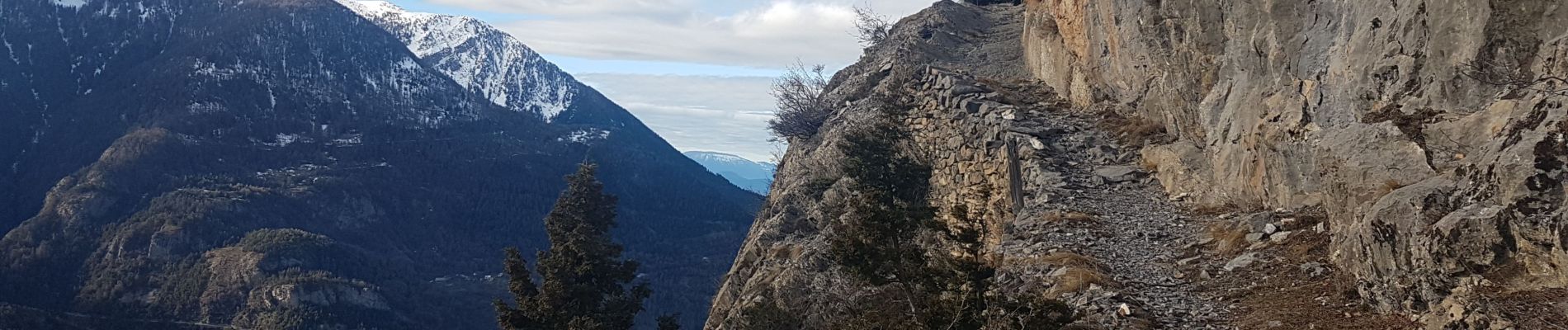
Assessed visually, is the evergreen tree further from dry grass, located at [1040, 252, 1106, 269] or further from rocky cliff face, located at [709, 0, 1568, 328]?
dry grass, located at [1040, 252, 1106, 269]

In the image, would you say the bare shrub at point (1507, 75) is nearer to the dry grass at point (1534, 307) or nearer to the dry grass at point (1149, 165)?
the dry grass at point (1534, 307)

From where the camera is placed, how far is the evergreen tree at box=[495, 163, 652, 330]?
29.7 m

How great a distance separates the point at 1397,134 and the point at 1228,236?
12.4 ft

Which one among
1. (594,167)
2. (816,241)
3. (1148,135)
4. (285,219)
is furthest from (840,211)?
(285,219)

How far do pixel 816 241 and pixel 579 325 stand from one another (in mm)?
6777

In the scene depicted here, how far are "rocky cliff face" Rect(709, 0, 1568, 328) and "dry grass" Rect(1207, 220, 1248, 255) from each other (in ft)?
0.28

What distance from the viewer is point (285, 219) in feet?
649

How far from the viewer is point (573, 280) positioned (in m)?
30.7

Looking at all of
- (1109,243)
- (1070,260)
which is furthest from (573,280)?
(1070,260)

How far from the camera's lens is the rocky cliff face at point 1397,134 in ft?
35.8

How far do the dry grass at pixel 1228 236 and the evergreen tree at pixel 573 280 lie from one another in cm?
1656

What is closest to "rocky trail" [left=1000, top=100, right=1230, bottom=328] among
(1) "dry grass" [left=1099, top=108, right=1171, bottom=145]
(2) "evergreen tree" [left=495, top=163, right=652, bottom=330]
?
(1) "dry grass" [left=1099, top=108, right=1171, bottom=145]

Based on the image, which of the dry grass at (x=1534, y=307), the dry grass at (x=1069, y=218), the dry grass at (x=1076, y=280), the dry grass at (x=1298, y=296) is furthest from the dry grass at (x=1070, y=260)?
the dry grass at (x=1534, y=307)

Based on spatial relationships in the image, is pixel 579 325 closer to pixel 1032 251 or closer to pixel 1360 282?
pixel 1032 251
